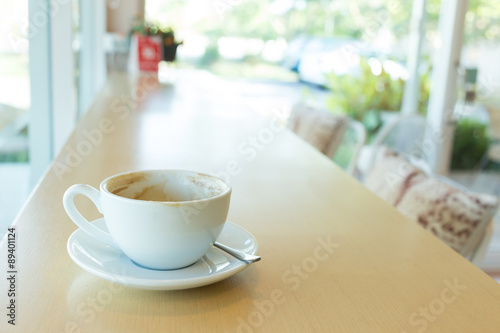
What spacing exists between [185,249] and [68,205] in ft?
0.40

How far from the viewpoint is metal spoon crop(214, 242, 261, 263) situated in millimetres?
513

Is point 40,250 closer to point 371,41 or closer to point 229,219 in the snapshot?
point 229,219

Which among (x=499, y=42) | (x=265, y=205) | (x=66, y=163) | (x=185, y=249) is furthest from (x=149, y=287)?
(x=499, y=42)

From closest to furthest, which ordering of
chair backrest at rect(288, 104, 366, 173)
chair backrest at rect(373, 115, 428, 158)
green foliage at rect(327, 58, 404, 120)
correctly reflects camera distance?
chair backrest at rect(288, 104, 366, 173) < chair backrest at rect(373, 115, 428, 158) < green foliage at rect(327, 58, 404, 120)

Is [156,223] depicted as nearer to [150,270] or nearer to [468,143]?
[150,270]

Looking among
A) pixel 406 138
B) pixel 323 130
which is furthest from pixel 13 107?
pixel 406 138

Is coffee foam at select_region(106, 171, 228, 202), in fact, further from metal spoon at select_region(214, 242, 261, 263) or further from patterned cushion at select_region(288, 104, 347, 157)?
patterned cushion at select_region(288, 104, 347, 157)

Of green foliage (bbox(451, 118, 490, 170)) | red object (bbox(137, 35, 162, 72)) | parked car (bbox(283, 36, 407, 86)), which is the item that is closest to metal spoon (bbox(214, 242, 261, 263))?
red object (bbox(137, 35, 162, 72))

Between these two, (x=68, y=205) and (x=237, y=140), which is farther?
(x=237, y=140)

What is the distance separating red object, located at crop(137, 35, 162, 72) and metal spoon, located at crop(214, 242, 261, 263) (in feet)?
7.56

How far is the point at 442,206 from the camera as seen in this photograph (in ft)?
3.17

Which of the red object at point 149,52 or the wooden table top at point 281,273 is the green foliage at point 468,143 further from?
the wooden table top at point 281,273

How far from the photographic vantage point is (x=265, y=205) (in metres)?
0.78

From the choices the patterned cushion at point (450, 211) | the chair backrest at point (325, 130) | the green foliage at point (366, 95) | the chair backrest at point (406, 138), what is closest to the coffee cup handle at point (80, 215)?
the patterned cushion at point (450, 211)
